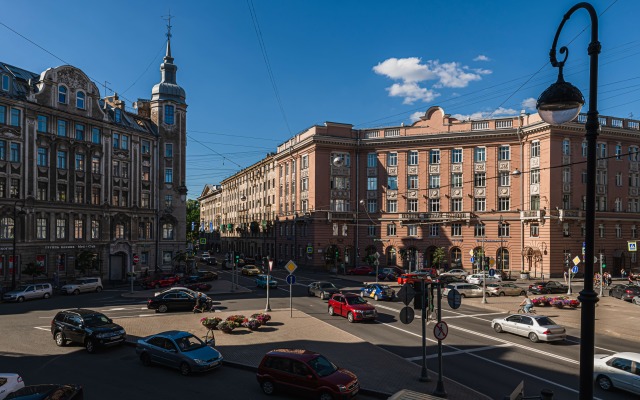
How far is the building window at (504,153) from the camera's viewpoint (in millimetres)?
61750

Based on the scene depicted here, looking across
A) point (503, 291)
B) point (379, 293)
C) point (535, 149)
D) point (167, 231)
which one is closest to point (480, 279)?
point (503, 291)

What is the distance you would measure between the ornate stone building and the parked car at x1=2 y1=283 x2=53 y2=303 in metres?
5.71

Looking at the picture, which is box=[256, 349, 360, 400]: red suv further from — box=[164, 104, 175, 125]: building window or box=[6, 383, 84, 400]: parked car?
box=[164, 104, 175, 125]: building window

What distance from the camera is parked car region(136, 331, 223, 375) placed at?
55.8 ft

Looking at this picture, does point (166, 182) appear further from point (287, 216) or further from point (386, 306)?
point (386, 306)

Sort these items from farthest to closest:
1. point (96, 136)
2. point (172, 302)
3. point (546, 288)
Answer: point (96, 136) → point (546, 288) → point (172, 302)

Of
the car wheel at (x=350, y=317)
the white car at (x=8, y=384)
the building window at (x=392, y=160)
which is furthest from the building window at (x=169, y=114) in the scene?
the white car at (x=8, y=384)

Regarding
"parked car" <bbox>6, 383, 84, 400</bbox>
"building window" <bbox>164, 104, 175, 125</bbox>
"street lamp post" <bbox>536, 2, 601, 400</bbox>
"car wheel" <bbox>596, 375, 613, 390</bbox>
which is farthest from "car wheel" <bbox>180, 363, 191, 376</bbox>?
"building window" <bbox>164, 104, 175, 125</bbox>

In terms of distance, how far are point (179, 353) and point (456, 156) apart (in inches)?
2134

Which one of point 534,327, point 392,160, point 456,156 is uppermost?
point 456,156

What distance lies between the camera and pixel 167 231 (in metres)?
62.8

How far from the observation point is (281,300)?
37344 millimetres

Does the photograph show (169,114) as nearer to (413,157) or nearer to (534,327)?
(413,157)

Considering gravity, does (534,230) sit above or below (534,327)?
above
